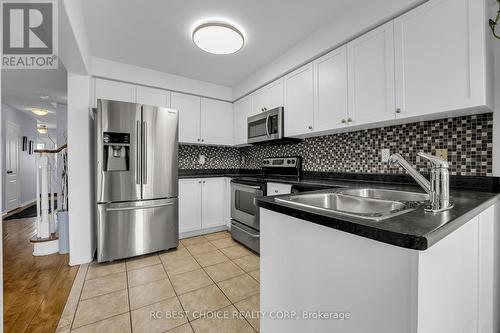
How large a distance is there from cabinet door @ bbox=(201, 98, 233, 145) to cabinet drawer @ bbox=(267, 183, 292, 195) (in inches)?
60.1

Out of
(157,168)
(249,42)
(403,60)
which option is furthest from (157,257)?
(403,60)

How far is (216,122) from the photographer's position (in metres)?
3.81

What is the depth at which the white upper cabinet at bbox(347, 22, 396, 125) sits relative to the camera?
179 cm

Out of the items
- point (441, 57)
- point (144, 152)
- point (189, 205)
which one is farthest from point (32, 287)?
point (441, 57)

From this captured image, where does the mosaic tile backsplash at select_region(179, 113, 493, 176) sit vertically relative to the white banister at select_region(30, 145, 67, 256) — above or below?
above

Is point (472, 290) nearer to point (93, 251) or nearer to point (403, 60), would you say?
point (403, 60)

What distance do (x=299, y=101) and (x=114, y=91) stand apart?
2380 millimetres

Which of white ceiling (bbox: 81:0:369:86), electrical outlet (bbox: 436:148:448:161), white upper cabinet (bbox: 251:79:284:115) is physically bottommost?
electrical outlet (bbox: 436:148:448:161)

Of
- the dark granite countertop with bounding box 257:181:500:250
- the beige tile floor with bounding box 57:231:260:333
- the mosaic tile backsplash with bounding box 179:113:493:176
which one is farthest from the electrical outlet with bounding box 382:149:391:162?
the beige tile floor with bounding box 57:231:260:333

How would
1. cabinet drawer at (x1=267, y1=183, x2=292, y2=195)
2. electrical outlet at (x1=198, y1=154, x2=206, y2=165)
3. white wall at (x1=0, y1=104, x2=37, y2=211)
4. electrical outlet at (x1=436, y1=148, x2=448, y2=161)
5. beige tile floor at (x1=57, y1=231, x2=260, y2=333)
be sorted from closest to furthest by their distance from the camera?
beige tile floor at (x1=57, y1=231, x2=260, y2=333) → electrical outlet at (x1=436, y1=148, x2=448, y2=161) → cabinet drawer at (x1=267, y1=183, x2=292, y2=195) → electrical outlet at (x1=198, y1=154, x2=206, y2=165) → white wall at (x1=0, y1=104, x2=37, y2=211)

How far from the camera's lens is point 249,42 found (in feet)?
8.36

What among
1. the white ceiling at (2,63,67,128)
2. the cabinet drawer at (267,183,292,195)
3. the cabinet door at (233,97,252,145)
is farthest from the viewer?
the cabinet door at (233,97,252,145)

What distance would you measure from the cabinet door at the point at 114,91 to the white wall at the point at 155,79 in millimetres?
75

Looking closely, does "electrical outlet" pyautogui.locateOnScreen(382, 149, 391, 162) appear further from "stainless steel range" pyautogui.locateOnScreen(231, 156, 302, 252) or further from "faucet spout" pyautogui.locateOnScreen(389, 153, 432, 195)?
"faucet spout" pyautogui.locateOnScreen(389, 153, 432, 195)
